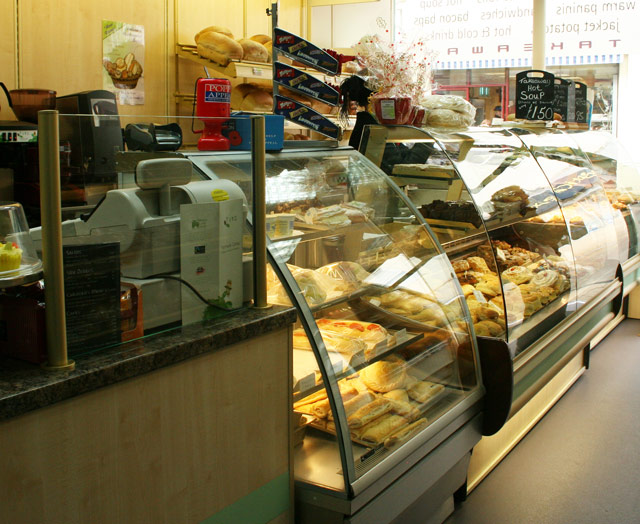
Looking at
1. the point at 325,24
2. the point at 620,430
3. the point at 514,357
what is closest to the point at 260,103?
the point at 325,24

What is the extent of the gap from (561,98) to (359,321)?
3.36m

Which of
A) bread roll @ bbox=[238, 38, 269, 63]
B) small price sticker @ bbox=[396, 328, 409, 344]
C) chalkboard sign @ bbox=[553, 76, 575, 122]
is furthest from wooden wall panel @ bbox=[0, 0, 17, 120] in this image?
chalkboard sign @ bbox=[553, 76, 575, 122]

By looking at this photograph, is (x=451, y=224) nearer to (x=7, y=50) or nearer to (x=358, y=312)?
(x=358, y=312)

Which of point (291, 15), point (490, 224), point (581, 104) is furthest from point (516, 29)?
point (490, 224)

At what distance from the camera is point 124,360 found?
1402 mm

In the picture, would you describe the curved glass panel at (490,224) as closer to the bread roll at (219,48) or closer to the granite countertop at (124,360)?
the granite countertop at (124,360)

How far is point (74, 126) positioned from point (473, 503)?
7.53ft

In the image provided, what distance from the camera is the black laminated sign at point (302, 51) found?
103 inches

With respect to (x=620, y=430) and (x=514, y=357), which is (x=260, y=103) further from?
(x=620, y=430)

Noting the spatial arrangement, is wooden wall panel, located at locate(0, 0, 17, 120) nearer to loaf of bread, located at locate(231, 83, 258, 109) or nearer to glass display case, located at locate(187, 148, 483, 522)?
loaf of bread, located at locate(231, 83, 258, 109)

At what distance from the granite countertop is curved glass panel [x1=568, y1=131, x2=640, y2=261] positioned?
3898 mm

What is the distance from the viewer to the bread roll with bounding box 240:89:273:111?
4.97 m

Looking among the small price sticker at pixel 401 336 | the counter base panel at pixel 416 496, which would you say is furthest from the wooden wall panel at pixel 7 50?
the counter base panel at pixel 416 496

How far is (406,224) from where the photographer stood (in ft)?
9.03
